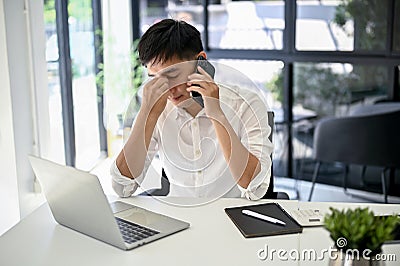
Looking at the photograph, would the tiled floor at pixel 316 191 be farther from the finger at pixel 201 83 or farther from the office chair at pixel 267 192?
the finger at pixel 201 83

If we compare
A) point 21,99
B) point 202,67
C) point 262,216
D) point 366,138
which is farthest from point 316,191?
point 262,216

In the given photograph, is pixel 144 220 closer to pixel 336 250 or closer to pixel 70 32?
pixel 336 250

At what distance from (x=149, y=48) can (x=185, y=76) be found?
0.49 ft

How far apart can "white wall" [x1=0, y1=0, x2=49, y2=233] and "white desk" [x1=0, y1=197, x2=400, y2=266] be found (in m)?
1.04

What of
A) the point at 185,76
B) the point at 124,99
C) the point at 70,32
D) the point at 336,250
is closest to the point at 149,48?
the point at 185,76

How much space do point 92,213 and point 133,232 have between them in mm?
139

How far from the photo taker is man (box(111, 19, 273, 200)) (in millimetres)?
1826

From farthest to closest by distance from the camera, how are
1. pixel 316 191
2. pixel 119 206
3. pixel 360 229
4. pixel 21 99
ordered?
pixel 316 191 → pixel 21 99 → pixel 119 206 → pixel 360 229

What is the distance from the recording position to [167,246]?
1.45 m

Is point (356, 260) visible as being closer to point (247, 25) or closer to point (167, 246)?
point (167, 246)

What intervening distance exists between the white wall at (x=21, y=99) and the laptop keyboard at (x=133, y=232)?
1192mm

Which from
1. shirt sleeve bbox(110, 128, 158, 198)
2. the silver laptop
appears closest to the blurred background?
shirt sleeve bbox(110, 128, 158, 198)

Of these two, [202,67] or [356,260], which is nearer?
[356,260]

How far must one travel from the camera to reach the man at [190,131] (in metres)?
1.83
